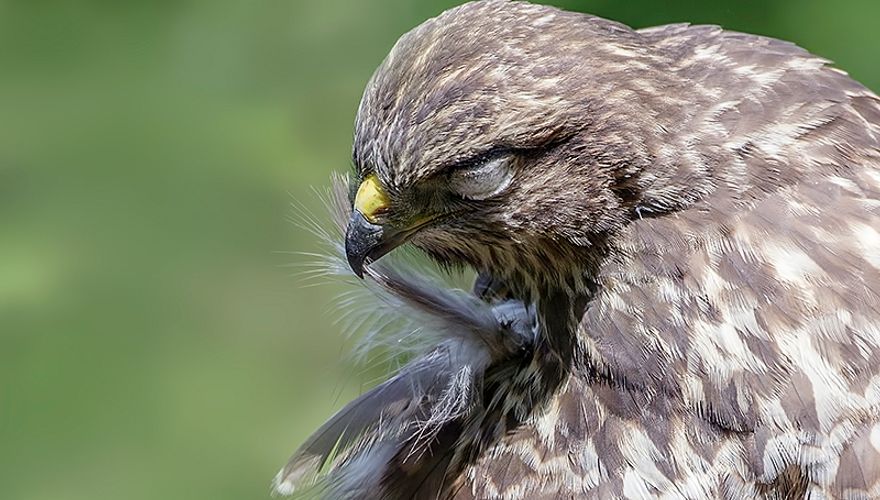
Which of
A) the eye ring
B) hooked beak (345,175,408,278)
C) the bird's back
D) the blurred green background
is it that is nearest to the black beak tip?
hooked beak (345,175,408,278)

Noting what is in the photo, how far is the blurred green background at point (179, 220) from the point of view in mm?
3293

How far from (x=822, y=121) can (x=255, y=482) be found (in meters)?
1.95

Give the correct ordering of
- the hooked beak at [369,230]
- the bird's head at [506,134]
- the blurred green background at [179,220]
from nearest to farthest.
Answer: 1. the bird's head at [506,134]
2. the hooked beak at [369,230]
3. the blurred green background at [179,220]

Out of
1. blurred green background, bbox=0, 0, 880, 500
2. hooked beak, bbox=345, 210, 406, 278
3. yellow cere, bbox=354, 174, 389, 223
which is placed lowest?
blurred green background, bbox=0, 0, 880, 500

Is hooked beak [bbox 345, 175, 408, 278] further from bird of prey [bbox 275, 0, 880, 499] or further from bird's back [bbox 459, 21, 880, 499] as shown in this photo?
bird's back [bbox 459, 21, 880, 499]

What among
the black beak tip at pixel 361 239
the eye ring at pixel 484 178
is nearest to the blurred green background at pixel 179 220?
the black beak tip at pixel 361 239

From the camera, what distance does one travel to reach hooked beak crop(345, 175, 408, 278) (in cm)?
162

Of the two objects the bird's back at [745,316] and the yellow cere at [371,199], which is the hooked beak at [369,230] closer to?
the yellow cere at [371,199]

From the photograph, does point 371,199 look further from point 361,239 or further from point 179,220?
point 179,220

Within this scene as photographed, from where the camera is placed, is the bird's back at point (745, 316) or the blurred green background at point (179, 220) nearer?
the bird's back at point (745, 316)

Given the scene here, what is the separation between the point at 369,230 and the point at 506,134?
0.82 feet

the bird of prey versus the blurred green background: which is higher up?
the bird of prey

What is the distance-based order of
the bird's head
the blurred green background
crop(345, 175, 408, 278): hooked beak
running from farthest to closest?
the blurred green background < crop(345, 175, 408, 278): hooked beak < the bird's head

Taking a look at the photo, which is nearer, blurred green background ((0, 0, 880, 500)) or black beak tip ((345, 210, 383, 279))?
black beak tip ((345, 210, 383, 279))
